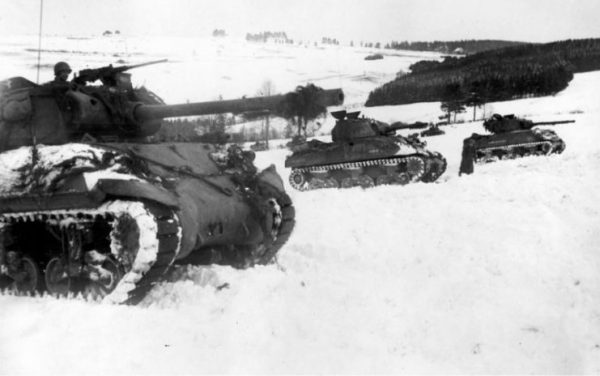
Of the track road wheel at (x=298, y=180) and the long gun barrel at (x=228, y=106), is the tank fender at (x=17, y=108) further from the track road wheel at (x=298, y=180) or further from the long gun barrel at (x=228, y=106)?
the track road wheel at (x=298, y=180)

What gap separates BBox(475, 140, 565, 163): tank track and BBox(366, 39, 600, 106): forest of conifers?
89.0ft

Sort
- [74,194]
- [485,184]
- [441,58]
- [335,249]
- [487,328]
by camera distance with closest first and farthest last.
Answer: [487,328]
[74,194]
[335,249]
[485,184]
[441,58]

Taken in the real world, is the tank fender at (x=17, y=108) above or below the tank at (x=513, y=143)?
above

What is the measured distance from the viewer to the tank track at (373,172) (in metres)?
19.2

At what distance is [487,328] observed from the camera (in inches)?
215

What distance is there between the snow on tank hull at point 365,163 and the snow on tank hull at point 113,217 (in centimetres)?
1084

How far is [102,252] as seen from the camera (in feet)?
23.6

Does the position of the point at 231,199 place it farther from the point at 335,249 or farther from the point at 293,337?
the point at 293,337

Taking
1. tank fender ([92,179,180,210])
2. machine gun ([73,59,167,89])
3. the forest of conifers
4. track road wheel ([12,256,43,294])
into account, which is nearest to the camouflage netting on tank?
tank fender ([92,179,180,210])

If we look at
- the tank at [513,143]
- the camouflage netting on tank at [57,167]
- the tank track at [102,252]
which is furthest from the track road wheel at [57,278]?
the tank at [513,143]

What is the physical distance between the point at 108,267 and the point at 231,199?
203 cm

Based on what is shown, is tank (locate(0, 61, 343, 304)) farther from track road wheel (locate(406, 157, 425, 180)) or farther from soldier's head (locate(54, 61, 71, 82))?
track road wheel (locate(406, 157, 425, 180))

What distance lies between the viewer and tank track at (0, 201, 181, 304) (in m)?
6.27

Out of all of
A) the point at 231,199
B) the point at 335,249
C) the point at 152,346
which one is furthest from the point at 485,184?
the point at 152,346
